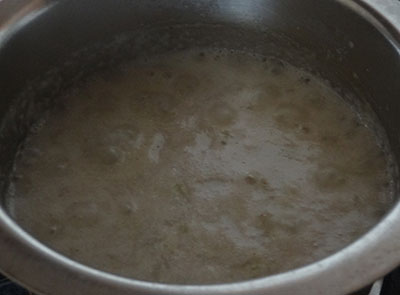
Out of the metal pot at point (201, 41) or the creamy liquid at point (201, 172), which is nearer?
the creamy liquid at point (201, 172)

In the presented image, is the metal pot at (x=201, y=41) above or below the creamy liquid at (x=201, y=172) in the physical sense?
above

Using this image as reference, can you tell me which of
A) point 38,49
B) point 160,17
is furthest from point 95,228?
point 160,17

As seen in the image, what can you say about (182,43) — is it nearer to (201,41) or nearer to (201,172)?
(201,41)

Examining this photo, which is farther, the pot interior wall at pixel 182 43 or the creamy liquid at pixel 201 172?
the pot interior wall at pixel 182 43

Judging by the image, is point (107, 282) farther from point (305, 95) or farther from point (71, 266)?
point (305, 95)

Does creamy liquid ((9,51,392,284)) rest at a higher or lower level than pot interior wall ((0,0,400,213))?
lower

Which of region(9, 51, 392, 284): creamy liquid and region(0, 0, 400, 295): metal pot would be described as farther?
region(0, 0, 400, 295): metal pot
